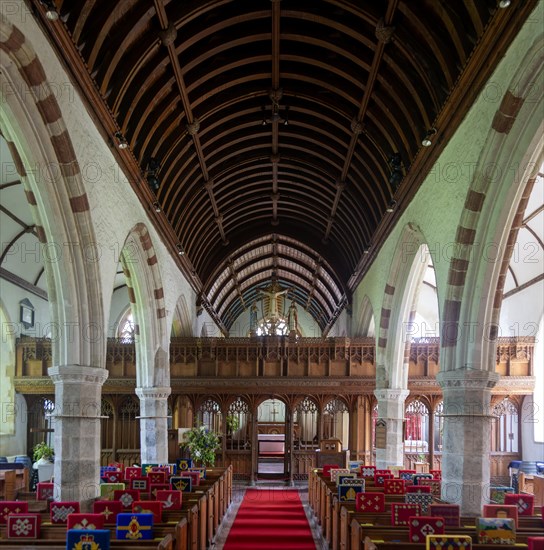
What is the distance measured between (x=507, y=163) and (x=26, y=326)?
1343 cm

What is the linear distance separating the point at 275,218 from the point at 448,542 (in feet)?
56.3

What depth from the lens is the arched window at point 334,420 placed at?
19812 mm

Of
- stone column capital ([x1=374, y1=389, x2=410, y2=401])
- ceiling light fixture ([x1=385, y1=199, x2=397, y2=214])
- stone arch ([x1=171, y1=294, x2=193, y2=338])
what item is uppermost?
ceiling light fixture ([x1=385, y1=199, x2=397, y2=214])

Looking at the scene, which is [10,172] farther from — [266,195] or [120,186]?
[266,195]

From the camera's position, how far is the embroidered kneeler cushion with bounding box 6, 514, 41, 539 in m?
6.94

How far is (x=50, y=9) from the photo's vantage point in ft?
23.3

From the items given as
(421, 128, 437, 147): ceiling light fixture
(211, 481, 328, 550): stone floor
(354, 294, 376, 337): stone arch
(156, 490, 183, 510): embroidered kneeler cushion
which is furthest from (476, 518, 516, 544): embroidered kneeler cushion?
(354, 294, 376, 337): stone arch

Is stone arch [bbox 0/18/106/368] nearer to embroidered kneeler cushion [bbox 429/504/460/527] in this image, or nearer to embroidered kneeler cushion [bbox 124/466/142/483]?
embroidered kneeler cushion [bbox 124/466/142/483]

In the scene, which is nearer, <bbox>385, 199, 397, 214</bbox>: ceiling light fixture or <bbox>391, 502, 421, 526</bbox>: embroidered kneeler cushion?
<bbox>391, 502, 421, 526</bbox>: embroidered kneeler cushion

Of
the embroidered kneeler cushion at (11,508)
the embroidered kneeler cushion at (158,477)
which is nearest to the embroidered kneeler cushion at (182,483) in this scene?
the embroidered kneeler cushion at (158,477)

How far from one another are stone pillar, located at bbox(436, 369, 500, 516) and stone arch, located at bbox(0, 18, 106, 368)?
4859mm

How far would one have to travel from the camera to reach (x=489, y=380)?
980cm

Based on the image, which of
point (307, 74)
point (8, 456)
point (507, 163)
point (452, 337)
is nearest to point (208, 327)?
point (8, 456)

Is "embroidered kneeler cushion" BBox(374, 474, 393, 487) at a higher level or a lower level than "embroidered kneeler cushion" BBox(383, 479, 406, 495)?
lower
